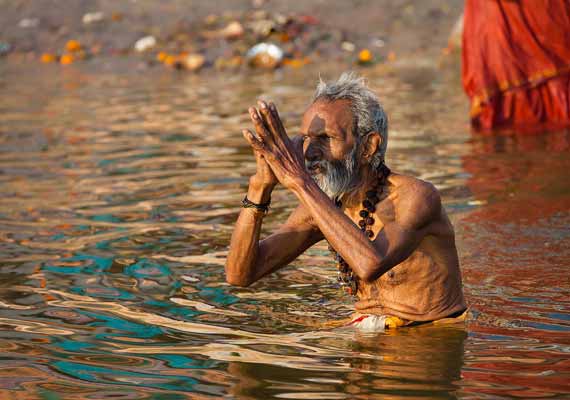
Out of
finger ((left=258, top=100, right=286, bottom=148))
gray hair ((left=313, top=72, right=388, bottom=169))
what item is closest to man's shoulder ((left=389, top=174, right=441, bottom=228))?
gray hair ((left=313, top=72, right=388, bottom=169))

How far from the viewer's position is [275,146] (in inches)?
171

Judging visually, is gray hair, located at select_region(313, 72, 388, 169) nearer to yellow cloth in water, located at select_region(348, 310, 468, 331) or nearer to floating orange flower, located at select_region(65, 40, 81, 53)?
yellow cloth in water, located at select_region(348, 310, 468, 331)

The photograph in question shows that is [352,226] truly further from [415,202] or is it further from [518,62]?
[518,62]

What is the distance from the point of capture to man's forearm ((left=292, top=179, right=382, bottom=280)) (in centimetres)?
437

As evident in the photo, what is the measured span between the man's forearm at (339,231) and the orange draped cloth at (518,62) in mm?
6932

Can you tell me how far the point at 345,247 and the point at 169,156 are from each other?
6433mm

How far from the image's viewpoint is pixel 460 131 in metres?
11.5

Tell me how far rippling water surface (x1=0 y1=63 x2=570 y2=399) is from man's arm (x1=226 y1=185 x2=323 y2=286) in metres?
0.30

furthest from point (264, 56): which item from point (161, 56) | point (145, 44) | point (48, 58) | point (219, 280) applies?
point (219, 280)

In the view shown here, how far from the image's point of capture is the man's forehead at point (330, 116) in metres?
4.58

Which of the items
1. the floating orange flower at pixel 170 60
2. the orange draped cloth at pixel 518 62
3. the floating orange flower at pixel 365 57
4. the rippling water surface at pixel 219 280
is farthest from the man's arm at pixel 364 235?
the floating orange flower at pixel 170 60

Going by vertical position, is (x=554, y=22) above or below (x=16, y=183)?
above

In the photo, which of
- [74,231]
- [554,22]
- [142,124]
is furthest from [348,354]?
[142,124]

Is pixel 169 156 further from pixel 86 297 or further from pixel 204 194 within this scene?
pixel 86 297
